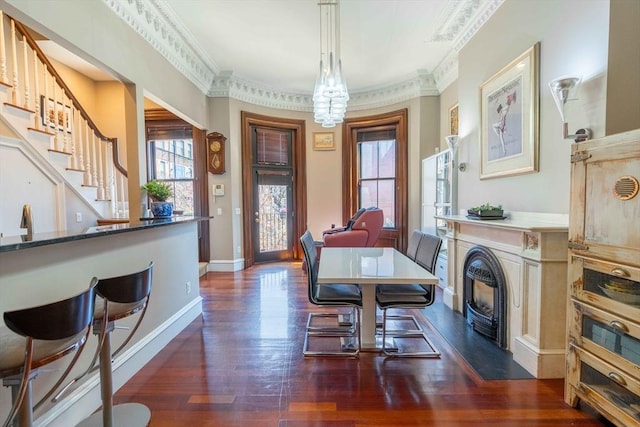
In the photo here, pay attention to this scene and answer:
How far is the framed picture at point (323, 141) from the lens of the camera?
236 inches

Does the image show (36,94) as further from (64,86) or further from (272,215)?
(272,215)

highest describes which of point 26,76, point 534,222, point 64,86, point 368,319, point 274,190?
point 64,86

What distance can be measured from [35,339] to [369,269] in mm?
1847

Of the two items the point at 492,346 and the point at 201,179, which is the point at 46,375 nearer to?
the point at 492,346

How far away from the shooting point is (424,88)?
5105 mm

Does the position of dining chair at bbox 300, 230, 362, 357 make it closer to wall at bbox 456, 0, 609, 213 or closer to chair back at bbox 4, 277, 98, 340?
chair back at bbox 4, 277, 98, 340

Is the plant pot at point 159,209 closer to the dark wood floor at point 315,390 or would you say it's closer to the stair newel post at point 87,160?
the dark wood floor at point 315,390

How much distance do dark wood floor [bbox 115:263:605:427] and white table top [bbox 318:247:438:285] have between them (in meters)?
0.74

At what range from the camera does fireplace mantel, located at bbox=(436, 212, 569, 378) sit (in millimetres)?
2064

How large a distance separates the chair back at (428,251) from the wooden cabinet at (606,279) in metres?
0.93

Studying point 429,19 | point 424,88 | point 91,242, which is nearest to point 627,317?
point 91,242

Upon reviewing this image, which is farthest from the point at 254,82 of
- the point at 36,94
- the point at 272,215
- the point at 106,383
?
the point at 106,383

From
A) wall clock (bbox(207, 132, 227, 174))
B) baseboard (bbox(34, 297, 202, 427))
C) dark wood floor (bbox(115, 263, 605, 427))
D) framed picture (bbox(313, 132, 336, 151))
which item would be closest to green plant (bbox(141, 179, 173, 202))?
baseboard (bbox(34, 297, 202, 427))

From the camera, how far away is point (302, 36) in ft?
12.5
